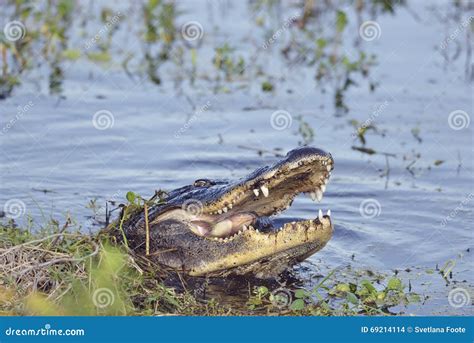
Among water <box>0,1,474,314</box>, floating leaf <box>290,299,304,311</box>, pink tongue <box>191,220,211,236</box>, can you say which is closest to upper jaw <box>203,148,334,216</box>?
pink tongue <box>191,220,211,236</box>

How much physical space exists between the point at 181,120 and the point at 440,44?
13.4 ft

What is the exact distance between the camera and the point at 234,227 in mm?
6168

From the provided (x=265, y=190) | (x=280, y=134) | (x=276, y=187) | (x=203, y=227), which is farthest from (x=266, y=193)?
(x=280, y=134)

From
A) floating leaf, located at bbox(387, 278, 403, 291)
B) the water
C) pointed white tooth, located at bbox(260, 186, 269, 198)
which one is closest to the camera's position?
pointed white tooth, located at bbox(260, 186, 269, 198)

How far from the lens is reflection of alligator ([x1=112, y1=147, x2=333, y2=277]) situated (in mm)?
5867

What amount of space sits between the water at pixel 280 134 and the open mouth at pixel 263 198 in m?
0.85

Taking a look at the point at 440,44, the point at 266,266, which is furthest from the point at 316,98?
the point at 266,266

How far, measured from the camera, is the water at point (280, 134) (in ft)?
25.1

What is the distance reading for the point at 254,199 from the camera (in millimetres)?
6160

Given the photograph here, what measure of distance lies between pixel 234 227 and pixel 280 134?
11.9 feet

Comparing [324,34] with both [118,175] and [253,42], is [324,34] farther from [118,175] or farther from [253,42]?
[118,175]

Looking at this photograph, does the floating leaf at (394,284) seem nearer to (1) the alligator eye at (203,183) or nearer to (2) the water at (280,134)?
(2) the water at (280,134)

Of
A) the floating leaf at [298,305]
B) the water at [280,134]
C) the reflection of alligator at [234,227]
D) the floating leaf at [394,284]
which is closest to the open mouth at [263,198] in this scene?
the reflection of alligator at [234,227]

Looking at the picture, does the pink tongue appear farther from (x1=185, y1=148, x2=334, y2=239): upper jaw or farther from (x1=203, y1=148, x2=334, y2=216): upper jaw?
(x1=203, y1=148, x2=334, y2=216): upper jaw
